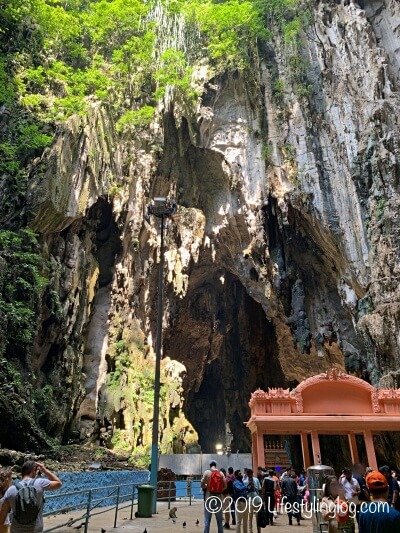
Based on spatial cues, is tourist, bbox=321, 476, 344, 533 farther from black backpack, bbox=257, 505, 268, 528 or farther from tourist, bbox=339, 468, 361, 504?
black backpack, bbox=257, 505, 268, 528

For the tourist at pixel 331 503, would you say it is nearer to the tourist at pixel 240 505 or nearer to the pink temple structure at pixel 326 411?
the tourist at pixel 240 505

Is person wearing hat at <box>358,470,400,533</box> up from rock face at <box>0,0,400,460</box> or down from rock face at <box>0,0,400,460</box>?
down

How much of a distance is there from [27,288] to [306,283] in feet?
47.6

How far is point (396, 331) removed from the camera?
666 inches

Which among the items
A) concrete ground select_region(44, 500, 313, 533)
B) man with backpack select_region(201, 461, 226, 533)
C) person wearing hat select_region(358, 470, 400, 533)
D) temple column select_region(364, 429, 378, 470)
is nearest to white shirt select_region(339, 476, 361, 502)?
man with backpack select_region(201, 461, 226, 533)

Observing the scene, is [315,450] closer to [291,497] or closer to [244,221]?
[291,497]

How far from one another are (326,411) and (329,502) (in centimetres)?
1227

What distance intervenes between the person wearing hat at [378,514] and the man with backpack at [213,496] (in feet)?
12.5

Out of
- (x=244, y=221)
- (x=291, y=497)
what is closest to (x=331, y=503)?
(x=291, y=497)

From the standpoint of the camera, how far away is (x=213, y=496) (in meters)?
6.06

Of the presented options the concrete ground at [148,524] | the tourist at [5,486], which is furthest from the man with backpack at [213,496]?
the tourist at [5,486]

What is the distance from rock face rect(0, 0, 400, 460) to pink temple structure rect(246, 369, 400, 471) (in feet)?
6.35

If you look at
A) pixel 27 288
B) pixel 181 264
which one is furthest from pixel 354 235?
pixel 27 288

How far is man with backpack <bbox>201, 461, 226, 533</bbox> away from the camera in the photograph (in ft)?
19.5
